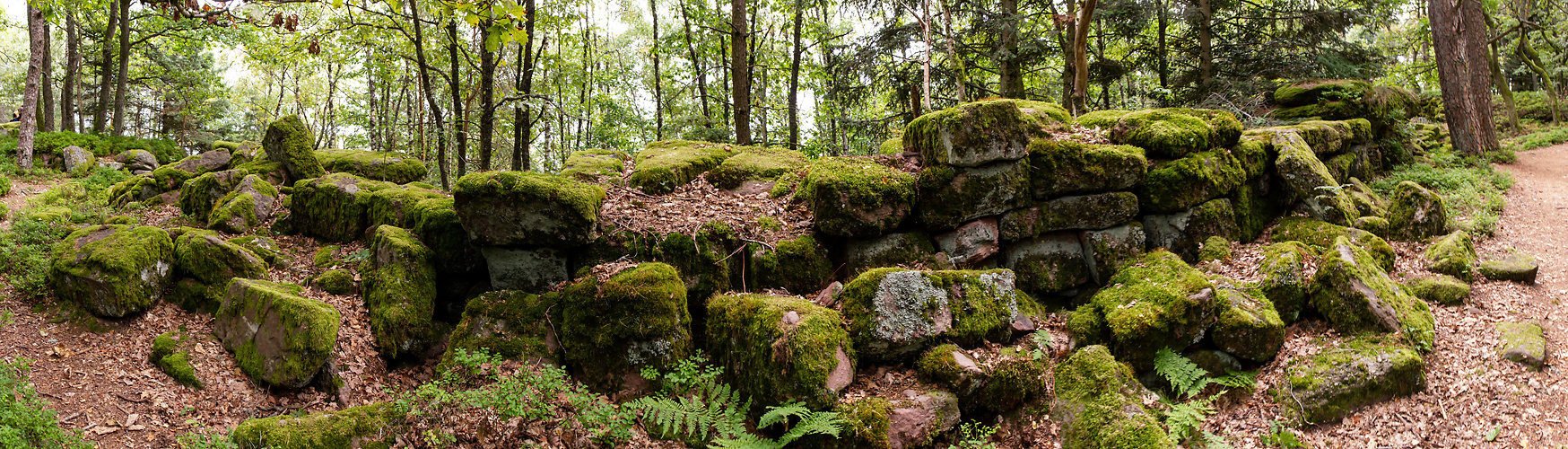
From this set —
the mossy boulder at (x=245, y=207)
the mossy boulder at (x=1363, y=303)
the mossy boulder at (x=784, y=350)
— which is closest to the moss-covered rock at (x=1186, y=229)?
the mossy boulder at (x=1363, y=303)

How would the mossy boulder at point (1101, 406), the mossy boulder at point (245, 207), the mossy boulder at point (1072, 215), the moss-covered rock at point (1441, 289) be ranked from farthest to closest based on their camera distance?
the mossy boulder at point (245, 207) < the mossy boulder at point (1072, 215) < the moss-covered rock at point (1441, 289) < the mossy boulder at point (1101, 406)

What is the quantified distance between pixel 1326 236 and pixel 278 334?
10.7 meters

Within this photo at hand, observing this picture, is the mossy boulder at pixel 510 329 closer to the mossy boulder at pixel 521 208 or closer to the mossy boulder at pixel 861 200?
the mossy boulder at pixel 521 208

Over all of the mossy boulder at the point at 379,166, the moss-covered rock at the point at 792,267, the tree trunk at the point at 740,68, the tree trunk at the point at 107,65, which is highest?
the tree trunk at the point at 107,65

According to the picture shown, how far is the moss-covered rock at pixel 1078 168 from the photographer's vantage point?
7.20 m

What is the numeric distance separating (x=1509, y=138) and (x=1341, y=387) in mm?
16885

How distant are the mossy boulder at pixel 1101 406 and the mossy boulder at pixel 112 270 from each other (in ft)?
27.5

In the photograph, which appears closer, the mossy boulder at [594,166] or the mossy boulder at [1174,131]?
the mossy boulder at [1174,131]

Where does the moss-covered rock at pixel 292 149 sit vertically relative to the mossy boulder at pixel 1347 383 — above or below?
above

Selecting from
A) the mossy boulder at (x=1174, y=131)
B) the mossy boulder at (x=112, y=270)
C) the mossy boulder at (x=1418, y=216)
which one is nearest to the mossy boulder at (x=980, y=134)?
the mossy boulder at (x=1174, y=131)

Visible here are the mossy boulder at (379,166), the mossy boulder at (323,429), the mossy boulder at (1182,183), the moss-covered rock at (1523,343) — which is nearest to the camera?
the mossy boulder at (323,429)

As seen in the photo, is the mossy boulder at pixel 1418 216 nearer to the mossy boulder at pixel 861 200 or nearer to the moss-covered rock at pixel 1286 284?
the moss-covered rock at pixel 1286 284

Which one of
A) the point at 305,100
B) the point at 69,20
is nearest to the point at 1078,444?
the point at 69,20

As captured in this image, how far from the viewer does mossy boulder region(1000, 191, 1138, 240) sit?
7.14 m
